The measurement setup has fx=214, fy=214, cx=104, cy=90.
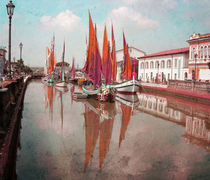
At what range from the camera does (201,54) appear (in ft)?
122

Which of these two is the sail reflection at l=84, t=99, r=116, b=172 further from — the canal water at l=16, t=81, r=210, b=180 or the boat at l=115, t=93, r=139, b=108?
the boat at l=115, t=93, r=139, b=108

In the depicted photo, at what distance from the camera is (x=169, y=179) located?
6.93 meters

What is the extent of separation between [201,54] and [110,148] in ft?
109

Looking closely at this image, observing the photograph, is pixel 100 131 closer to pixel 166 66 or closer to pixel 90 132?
pixel 90 132

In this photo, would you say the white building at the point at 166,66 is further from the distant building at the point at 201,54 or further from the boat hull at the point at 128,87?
the boat hull at the point at 128,87

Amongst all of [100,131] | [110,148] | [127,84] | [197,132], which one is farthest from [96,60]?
[110,148]

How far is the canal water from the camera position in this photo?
7230 millimetres

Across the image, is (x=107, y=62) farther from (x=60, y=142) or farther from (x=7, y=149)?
(x=7, y=149)

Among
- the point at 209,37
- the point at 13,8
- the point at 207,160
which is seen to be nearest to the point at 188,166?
the point at 207,160

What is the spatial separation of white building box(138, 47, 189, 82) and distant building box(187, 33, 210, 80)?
140 inches

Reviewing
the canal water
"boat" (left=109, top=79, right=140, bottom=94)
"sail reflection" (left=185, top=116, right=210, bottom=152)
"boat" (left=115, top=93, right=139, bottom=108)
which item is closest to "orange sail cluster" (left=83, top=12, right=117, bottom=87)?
"boat" (left=115, top=93, right=139, bottom=108)

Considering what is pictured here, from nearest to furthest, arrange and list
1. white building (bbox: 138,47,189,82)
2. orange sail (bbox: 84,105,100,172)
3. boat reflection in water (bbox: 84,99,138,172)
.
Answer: orange sail (bbox: 84,105,100,172) < boat reflection in water (bbox: 84,99,138,172) < white building (bbox: 138,47,189,82)

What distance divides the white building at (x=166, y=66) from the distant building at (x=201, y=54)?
355 centimetres

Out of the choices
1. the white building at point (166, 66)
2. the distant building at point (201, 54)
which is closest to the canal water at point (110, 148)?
the distant building at point (201, 54)
